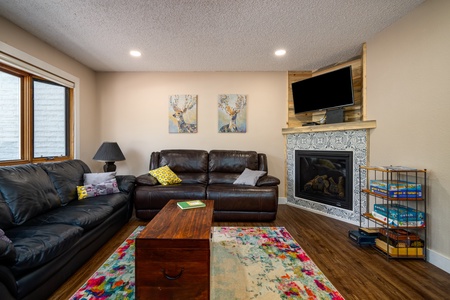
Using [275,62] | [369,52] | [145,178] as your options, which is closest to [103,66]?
[145,178]

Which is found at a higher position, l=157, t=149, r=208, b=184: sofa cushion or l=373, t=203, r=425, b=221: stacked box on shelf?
l=157, t=149, r=208, b=184: sofa cushion

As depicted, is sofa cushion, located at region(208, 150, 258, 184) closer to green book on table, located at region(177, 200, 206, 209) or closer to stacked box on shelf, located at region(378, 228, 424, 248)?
green book on table, located at region(177, 200, 206, 209)

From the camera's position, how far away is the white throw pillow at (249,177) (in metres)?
3.10

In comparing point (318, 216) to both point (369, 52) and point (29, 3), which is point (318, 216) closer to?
point (369, 52)

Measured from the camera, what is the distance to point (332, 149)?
3115 millimetres

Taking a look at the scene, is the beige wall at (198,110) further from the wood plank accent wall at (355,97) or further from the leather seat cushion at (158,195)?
the leather seat cushion at (158,195)

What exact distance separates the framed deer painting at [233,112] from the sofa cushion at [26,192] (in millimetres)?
2631

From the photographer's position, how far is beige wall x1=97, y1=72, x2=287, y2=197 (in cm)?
377

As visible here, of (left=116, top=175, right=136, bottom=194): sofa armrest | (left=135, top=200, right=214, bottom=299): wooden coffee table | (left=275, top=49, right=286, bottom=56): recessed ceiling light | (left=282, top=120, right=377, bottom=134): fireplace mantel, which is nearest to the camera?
(left=135, top=200, right=214, bottom=299): wooden coffee table

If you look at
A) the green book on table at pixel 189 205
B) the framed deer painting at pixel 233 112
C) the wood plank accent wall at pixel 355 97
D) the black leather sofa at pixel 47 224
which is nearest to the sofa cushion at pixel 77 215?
the black leather sofa at pixel 47 224

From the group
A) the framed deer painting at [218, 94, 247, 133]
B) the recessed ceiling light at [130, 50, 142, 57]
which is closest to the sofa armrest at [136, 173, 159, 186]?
the framed deer painting at [218, 94, 247, 133]

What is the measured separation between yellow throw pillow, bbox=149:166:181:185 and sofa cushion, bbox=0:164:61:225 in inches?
49.3

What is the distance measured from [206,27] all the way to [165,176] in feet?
7.24

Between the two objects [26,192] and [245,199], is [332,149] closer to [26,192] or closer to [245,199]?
[245,199]
